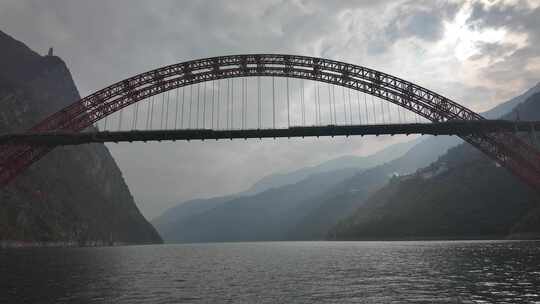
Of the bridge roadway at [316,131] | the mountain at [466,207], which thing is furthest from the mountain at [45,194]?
the mountain at [466,207]

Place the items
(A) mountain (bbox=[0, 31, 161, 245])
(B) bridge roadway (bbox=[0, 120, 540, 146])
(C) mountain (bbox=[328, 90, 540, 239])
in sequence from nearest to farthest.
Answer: (B) bridge roadway (bbox=[0, 120, 540, 146])
(C) mountain (bbox=[328, 90, 540, 239])
(A) mountain (bbox=[0, 31, 161, 245])

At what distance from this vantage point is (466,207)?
13825 cm

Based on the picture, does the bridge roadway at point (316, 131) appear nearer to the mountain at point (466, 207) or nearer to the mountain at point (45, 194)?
the mountain at point (466, 207)

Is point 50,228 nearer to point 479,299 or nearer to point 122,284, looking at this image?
point 122,284

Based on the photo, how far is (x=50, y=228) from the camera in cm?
13200

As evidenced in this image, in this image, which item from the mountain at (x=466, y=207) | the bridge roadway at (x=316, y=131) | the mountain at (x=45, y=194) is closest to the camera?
the bridge roadway at (x=316, y=131)

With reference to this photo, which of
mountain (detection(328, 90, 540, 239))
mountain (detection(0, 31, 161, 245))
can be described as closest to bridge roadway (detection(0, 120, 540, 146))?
mountain (detection(328, 90, 540, 239))

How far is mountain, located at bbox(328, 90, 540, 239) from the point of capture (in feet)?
385

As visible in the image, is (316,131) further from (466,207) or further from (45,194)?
(45,194)

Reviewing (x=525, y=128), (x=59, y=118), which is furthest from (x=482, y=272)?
(x=59, y=118)

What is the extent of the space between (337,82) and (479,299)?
A: 42.8 metres

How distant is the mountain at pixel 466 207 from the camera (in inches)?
4621

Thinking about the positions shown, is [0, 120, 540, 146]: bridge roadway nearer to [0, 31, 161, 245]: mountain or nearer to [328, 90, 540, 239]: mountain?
[328, 90, 540, 239]: mountain

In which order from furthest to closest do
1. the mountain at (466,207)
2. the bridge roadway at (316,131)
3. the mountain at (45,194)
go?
the mountain at (45,194)
the mountain at (466,207)
the bridge roadway at (316,131)
